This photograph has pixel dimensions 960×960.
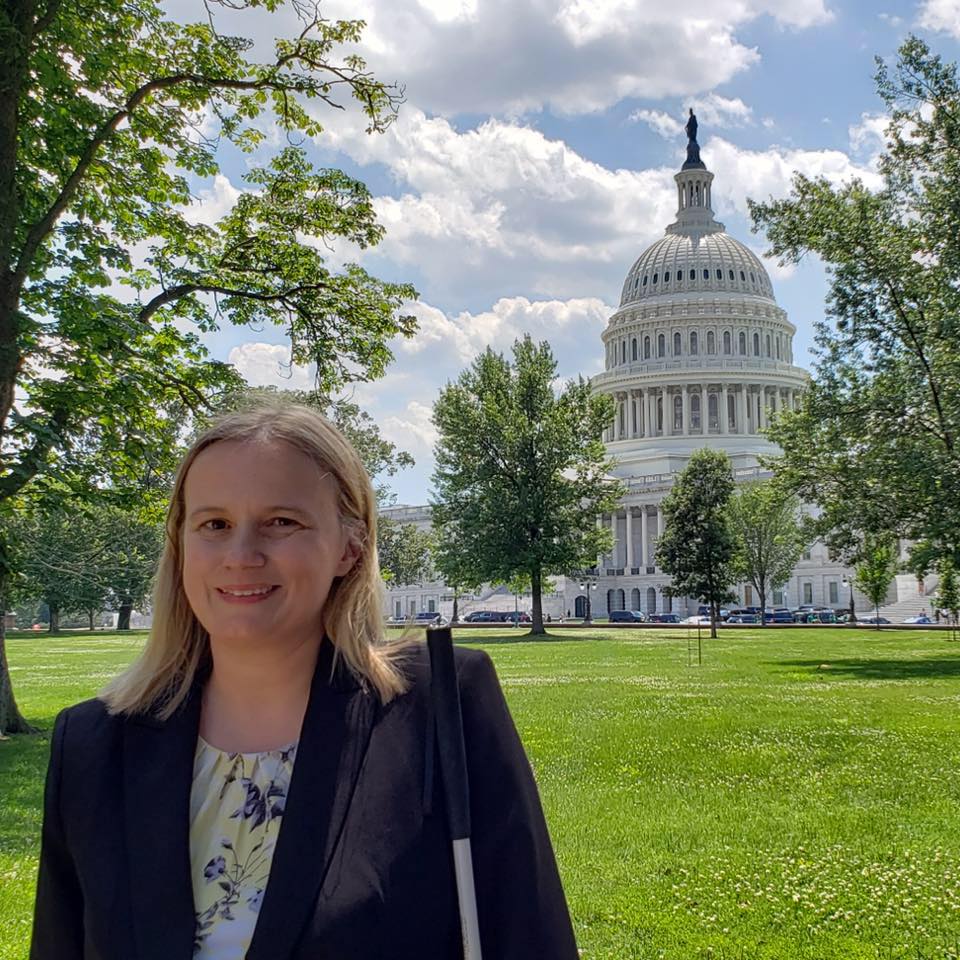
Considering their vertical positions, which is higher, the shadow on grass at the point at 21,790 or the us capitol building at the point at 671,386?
the us capitol building at the point at 671,386

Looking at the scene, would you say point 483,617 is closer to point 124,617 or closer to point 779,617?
point 779,617

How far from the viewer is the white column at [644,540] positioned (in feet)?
382

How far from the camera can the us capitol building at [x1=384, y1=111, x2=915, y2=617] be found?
11544 centimetres

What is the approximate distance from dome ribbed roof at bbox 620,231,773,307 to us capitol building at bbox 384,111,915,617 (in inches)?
5.0

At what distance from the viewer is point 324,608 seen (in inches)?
97.2

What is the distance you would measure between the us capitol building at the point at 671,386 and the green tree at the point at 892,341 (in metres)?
80.9

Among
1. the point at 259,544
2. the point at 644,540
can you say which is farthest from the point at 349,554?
the point at 644,540

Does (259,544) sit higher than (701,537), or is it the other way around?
(701,537)

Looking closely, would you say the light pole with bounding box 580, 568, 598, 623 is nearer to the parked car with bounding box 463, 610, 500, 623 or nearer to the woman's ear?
the parked car with bounding box 463, 610, 500, 623

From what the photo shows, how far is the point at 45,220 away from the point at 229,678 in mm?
11996

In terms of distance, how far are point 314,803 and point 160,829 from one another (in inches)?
13.6

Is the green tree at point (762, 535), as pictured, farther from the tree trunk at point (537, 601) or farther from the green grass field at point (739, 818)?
the green grass field at point (739, 818)

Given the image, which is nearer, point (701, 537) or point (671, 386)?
point (701, 537)

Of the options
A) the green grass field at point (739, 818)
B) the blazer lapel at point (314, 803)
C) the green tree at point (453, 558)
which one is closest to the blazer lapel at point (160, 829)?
the blazer lapel at point (314, 803)
